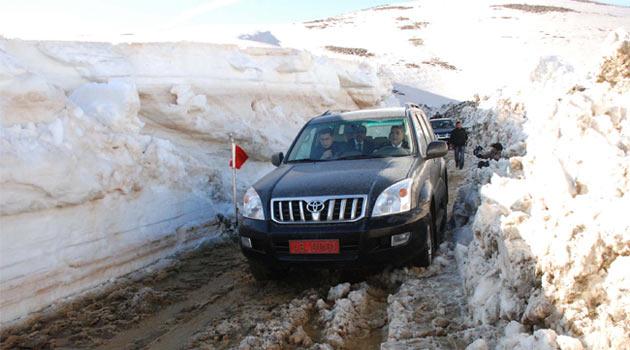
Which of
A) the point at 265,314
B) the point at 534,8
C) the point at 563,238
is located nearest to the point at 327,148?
the point at 265,314

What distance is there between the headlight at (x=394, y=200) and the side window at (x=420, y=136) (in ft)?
3.51

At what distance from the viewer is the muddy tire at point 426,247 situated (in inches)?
192

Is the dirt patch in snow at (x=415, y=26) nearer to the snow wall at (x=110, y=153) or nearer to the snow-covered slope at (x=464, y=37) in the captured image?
the snow-covered slope at (x=464, y=37)

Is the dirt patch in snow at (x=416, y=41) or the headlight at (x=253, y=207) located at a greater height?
the headlight at (x=253, y=207)

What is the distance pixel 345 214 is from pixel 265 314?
42.9 inches

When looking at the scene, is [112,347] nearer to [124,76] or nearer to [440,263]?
[440,263]

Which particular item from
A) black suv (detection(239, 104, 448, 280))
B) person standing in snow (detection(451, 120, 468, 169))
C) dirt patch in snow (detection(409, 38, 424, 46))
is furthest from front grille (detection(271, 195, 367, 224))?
dirt patch in snow (detection(409, 38, 424, 46))

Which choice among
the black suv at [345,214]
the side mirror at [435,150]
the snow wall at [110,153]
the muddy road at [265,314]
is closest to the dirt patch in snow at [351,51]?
the snow wall at [110,153]

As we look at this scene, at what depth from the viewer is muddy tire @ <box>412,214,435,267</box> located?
487 centimetres

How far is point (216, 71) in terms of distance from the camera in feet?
34.4

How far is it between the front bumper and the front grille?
0.05 metres

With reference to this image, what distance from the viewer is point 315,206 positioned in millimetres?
4691

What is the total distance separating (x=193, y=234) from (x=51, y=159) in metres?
2.06

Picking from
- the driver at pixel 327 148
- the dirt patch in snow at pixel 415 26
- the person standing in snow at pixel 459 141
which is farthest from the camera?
the dirt patch in snow at pixel 415 26
